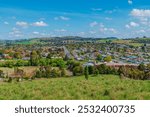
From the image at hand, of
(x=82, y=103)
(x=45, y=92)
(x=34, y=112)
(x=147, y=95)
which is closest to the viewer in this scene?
(x=34, y=112)

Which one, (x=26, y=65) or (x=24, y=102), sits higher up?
(x=24, y=102)

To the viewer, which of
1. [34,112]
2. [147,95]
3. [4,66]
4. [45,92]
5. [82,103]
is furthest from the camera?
[4,66]

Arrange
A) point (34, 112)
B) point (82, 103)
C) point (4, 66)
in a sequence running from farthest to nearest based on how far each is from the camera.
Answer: point (4, 66), point (82, 103), point (34, 112)

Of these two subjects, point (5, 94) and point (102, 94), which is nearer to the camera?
point (102, 94)

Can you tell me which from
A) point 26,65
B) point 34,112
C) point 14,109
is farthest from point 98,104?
point 26,65

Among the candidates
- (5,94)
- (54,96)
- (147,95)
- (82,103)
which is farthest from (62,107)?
(5,94)

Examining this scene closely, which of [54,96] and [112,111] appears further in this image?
[54,96]

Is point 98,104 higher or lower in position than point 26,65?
higher

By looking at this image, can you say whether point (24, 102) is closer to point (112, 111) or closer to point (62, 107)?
point (62, 107)

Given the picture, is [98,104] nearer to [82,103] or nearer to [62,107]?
[82,103]
